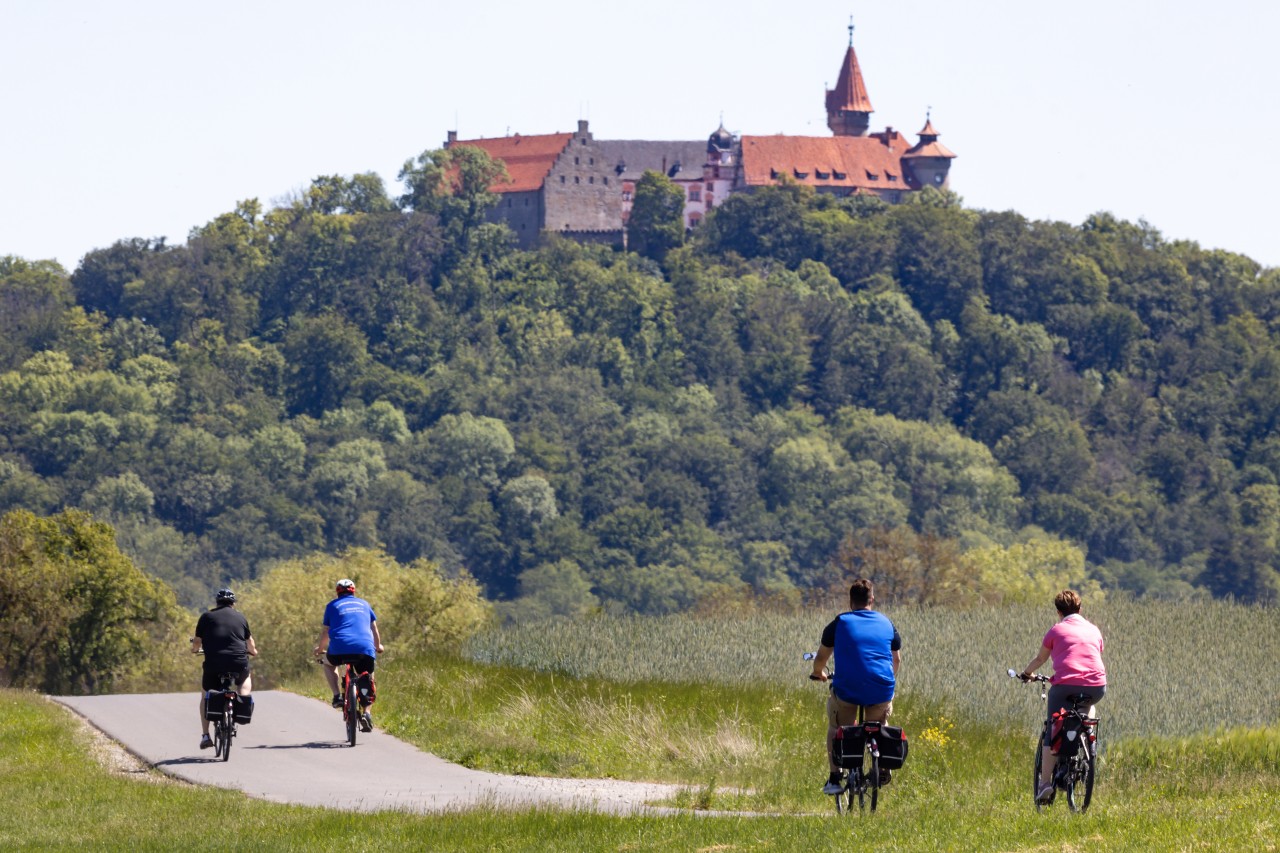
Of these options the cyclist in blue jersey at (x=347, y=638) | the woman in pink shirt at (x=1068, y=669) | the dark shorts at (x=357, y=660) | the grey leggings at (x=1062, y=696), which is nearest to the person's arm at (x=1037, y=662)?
the woman in pink shirt at (x=1068, y=669)

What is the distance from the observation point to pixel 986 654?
1270 inches

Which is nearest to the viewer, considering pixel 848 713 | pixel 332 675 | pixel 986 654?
pixel 848 713

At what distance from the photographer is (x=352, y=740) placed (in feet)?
77.2

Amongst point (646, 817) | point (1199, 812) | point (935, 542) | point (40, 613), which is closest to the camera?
point (1199, 812)

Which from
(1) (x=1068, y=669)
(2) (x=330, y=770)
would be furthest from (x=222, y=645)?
(1) (x=1068, y=669)

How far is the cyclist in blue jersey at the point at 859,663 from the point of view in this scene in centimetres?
1794

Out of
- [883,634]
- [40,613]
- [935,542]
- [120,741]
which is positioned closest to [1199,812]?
[883,634]

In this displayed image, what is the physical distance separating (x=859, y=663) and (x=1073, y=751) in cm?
168

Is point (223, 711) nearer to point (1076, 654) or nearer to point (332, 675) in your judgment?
point (332, 675)

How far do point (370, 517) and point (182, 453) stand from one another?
1931 centimetres

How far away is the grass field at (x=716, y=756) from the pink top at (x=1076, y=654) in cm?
95

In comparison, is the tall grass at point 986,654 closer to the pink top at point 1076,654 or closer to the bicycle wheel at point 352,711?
the bicycle wheel at point 352,711

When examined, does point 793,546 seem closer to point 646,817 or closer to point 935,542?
point 935,542

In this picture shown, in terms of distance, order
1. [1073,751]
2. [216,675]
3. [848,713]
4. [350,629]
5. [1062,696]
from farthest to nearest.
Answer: [350,629] → [216,675] → [848,713] → [1062,696] → [1073,751]
